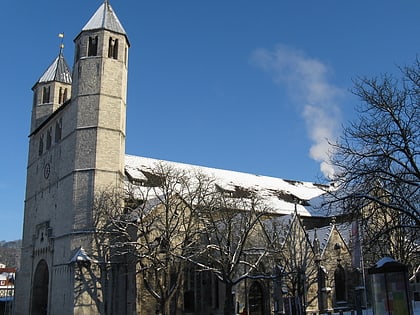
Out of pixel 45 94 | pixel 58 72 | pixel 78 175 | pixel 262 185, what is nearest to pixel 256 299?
pixel 78 175

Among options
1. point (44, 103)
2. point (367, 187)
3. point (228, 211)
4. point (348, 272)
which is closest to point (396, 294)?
point (367, 187)

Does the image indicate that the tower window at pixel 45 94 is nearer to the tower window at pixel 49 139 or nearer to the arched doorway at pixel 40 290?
the tower window at pixel 49 139

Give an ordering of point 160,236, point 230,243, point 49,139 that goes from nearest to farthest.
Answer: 1. point 230,243
2. point 160,236
3. point 49,139

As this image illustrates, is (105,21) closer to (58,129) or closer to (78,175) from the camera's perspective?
(58,129)

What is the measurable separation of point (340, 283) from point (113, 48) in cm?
2771

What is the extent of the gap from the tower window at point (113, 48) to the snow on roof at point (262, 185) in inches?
402

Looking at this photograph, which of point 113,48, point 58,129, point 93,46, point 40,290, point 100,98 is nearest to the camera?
point 100,98

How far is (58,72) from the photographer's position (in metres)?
51.2

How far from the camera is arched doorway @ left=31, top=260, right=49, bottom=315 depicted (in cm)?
4147

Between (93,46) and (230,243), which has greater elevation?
(93,46)

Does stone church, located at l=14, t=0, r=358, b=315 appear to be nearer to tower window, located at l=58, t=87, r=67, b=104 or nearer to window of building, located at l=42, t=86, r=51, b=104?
window of building, located at l=42, t=86, r=51, b=104

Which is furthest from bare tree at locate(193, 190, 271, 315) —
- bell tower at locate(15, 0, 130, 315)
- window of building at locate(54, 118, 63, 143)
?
window of building at locate(54, 118, 63, 143)

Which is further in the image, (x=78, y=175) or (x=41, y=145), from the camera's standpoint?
(x=41, y=145)

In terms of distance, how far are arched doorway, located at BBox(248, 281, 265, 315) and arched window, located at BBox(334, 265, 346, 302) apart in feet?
23.0
